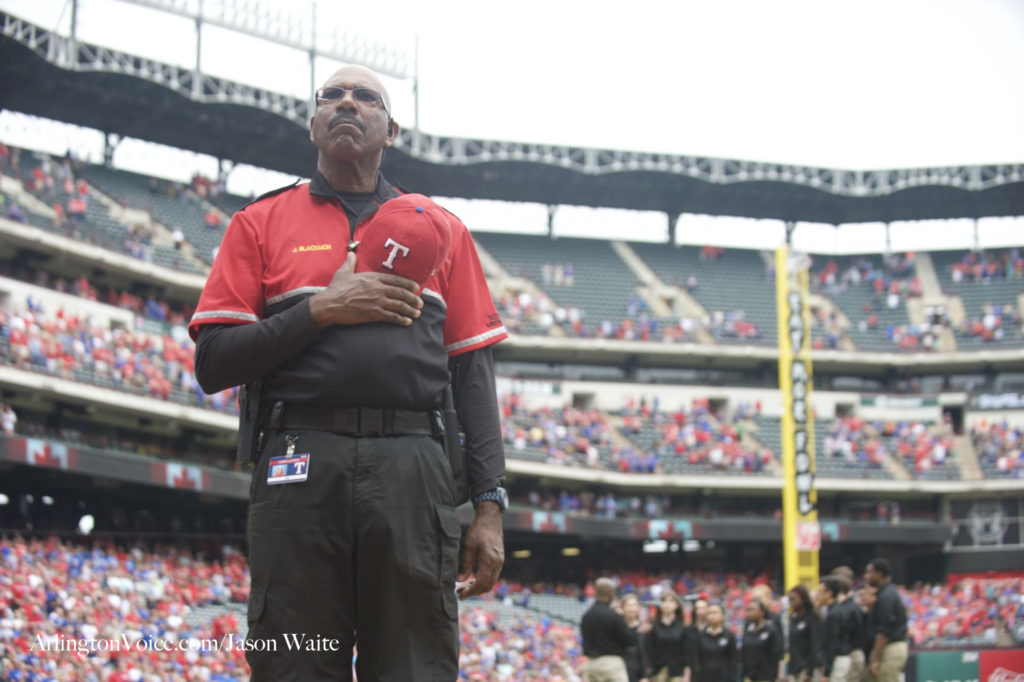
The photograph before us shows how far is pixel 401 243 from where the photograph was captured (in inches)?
135

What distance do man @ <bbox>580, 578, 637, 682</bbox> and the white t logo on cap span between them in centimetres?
1032

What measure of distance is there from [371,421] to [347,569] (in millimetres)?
420

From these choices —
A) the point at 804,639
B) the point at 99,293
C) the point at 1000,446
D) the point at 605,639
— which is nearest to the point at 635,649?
the point at 605,639

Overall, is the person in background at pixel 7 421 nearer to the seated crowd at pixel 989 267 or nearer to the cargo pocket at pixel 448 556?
the cargo pocket at pixel 448 556

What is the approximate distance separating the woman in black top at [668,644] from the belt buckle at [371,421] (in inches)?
492

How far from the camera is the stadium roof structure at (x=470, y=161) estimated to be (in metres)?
35.8

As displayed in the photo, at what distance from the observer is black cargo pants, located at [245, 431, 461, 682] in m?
3.24

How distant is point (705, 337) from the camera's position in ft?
147

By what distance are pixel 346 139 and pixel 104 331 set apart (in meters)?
28.5

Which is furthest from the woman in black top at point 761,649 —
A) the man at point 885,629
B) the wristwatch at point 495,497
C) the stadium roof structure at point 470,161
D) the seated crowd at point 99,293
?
the stadium roof structure at point 470,161

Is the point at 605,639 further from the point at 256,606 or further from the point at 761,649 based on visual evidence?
the point at 256,606

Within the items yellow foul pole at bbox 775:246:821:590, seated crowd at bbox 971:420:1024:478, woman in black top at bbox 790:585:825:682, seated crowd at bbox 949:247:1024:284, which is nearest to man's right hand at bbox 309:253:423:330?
woman in black top at bbox 790:585:825:682

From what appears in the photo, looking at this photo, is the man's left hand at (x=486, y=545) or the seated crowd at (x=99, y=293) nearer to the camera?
the man's left hand at (x=486, y=545)

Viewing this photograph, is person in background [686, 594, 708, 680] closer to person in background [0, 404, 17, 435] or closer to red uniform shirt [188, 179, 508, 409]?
red uniform shirt [188, 179, 508, 409]
